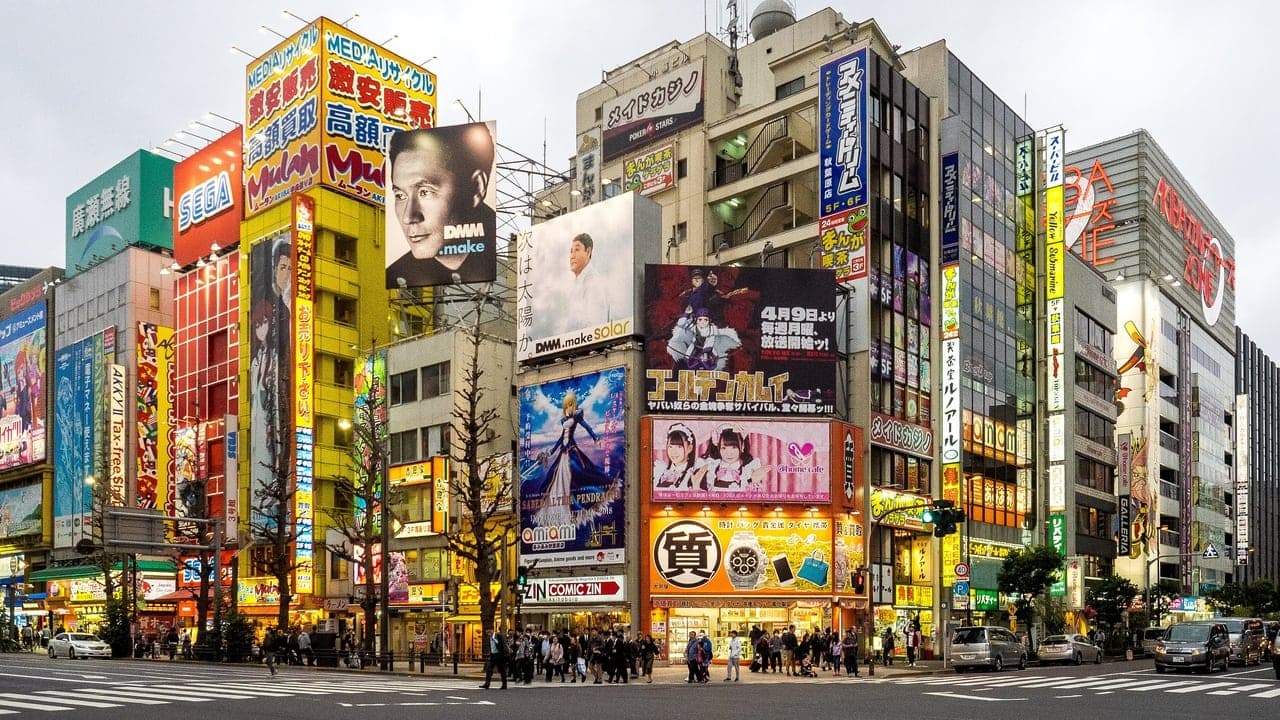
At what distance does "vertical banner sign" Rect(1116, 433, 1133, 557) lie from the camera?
8544cm

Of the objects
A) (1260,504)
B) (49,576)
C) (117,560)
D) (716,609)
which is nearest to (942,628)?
(716,609)

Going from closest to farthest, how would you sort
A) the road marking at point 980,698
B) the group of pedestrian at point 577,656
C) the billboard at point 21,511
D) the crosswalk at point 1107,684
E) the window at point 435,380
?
the road marking at point 980,698
the crosswalk at point 1107,684
the group of pedestrian at point 577,656
the window at point 435,380
the billboard at point 21,511

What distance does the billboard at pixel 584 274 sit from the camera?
56000 millimetres

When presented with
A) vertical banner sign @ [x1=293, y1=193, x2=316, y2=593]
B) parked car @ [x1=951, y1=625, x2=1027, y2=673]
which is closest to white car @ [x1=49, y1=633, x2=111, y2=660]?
vertical banner sign @ [x1=293, y1=193, x2=316, y2=593]

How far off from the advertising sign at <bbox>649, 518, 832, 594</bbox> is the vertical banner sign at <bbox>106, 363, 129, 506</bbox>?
144 feet

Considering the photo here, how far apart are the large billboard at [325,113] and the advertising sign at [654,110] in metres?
13.3

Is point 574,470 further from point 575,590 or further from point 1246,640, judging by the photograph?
point 1246,640

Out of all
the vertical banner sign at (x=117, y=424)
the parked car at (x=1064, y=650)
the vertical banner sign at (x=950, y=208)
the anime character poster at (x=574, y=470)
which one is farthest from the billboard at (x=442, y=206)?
the parked car at (x=1064, y=650)

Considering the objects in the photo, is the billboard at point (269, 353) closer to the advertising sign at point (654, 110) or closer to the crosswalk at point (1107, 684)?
the advertising sign at point (654, 110)

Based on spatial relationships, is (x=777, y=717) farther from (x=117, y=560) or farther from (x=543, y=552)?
(x=117, y=560)

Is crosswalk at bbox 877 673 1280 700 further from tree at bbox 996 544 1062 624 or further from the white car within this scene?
the white car

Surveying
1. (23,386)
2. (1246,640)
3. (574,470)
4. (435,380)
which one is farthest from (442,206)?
(23,386)

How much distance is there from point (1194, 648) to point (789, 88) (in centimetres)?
4093

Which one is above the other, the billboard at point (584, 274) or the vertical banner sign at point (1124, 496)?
the billboard at point (584, 274)
